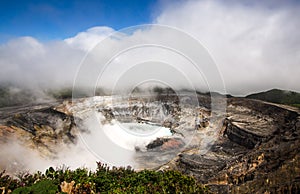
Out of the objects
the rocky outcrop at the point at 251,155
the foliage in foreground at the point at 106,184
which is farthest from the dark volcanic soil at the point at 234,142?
the foliage in foreground at the point at 106,184

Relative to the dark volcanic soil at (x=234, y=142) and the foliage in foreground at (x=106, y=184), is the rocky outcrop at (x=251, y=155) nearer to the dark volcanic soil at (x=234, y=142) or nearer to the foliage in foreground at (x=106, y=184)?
the dark volcanic soil at (x=234, y=142)

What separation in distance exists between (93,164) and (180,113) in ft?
125

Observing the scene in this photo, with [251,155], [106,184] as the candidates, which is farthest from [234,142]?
[106,184]

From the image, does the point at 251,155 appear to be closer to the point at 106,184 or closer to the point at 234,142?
the point at 234,142

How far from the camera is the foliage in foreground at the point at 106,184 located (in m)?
20.8

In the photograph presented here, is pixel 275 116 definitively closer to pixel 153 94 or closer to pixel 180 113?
pixel 180 113

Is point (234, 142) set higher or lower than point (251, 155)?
lower

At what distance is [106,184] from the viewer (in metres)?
23.8

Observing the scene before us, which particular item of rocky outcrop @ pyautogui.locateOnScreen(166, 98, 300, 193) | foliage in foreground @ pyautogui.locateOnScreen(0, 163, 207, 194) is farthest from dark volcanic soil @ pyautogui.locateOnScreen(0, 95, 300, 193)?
foliage in foreground @ pyautogui.locateOnScreen(0, 163, 207, 194)

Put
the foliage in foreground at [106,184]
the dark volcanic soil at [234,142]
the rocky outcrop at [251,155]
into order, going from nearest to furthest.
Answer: the foliage in foreground at [106,184]
the rocky outcrop at [251,155]
the dark volcanic soil at [234,142]

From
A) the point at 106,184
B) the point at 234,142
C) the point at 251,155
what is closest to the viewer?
the point at 106,184

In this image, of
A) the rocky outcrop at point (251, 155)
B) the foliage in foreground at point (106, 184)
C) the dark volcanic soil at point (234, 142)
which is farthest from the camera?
the dark volcanic soil at point (234, 142)

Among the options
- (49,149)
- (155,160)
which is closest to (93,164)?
(155,160)

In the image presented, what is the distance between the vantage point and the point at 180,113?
84000 mm
